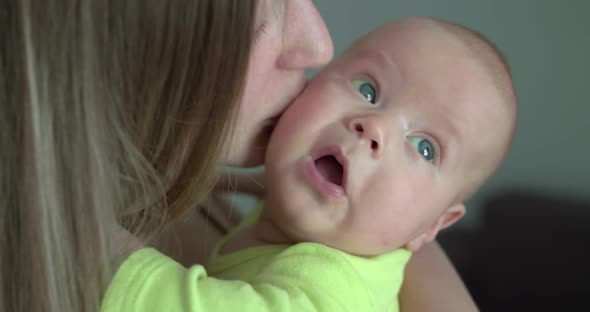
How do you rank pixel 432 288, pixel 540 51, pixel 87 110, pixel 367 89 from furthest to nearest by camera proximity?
pixel 540 51, pixel 432 288, pixel 367 89, pixel 87 110

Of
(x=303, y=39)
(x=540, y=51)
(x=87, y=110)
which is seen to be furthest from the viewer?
(x=540, y=51)

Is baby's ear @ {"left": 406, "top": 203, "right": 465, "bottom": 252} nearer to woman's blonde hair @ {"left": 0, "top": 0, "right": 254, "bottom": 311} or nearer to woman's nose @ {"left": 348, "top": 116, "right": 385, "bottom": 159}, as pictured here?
woman's nose @ {"left": 348, "top": 116, "right": 385, "bottom": 159}

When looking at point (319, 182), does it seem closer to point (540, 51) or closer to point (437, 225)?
point (437, 225)

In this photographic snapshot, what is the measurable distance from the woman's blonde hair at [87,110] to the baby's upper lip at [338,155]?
0.51ft

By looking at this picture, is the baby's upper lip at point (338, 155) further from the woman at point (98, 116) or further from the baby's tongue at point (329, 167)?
the woman at point (98, 116)

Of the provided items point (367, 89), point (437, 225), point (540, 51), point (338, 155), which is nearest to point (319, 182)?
point (338, 155)

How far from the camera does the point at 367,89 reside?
80cm

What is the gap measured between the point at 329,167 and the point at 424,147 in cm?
13

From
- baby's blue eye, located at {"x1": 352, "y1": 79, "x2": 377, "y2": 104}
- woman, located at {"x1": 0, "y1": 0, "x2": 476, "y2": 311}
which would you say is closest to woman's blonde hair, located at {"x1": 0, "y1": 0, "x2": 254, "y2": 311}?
woman, located at {"x1": 0, "y1": 0, "x2": 476, "y2": 311}

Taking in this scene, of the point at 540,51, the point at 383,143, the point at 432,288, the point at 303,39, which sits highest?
the point at 303,39

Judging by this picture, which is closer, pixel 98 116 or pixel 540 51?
pixel 98 116

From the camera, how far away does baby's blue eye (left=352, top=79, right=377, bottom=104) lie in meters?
0.79

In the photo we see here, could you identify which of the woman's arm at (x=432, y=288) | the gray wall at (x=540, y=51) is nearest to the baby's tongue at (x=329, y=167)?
the woman's arm at (x=432, y=288)

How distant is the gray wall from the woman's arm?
2.68 feet
